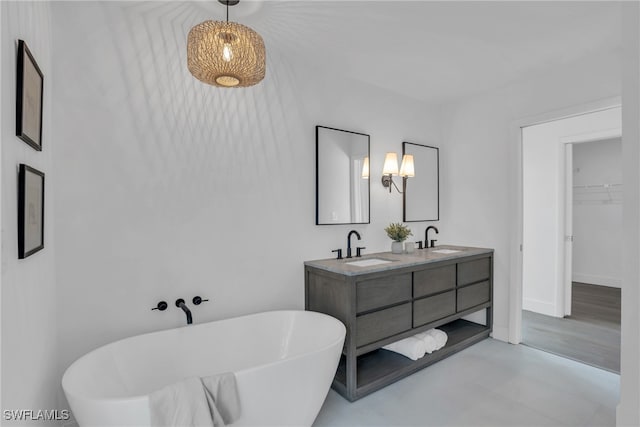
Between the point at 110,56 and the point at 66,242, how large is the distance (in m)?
1.14

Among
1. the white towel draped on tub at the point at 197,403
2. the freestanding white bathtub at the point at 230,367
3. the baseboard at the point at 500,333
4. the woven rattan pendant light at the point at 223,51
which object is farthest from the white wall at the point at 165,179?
the baseboard at the point at 500,333

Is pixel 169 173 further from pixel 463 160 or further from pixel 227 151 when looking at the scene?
pixel 463 160

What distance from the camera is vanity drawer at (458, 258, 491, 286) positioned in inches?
126

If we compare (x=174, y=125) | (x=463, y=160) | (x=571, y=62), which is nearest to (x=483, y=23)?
A: (x=571, y=62)

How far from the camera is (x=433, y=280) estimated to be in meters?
2.95

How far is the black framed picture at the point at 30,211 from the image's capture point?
1.25 m

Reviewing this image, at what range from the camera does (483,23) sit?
2318mm

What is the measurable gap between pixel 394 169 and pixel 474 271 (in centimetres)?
128

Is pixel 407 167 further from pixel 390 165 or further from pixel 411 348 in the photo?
pixel 411 348

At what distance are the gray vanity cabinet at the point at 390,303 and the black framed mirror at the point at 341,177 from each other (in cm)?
44

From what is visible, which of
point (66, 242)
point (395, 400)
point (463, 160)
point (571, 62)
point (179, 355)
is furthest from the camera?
point (463, 160)

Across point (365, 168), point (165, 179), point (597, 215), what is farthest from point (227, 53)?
point (597, 215)

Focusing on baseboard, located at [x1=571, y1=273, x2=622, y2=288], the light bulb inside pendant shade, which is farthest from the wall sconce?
baseboard, located at [x1=571, y1=273, x2=622, y2=288]

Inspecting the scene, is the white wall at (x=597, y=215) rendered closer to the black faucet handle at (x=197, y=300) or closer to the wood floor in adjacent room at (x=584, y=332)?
the wood floor in adjacent room at (x=584, y=332)
